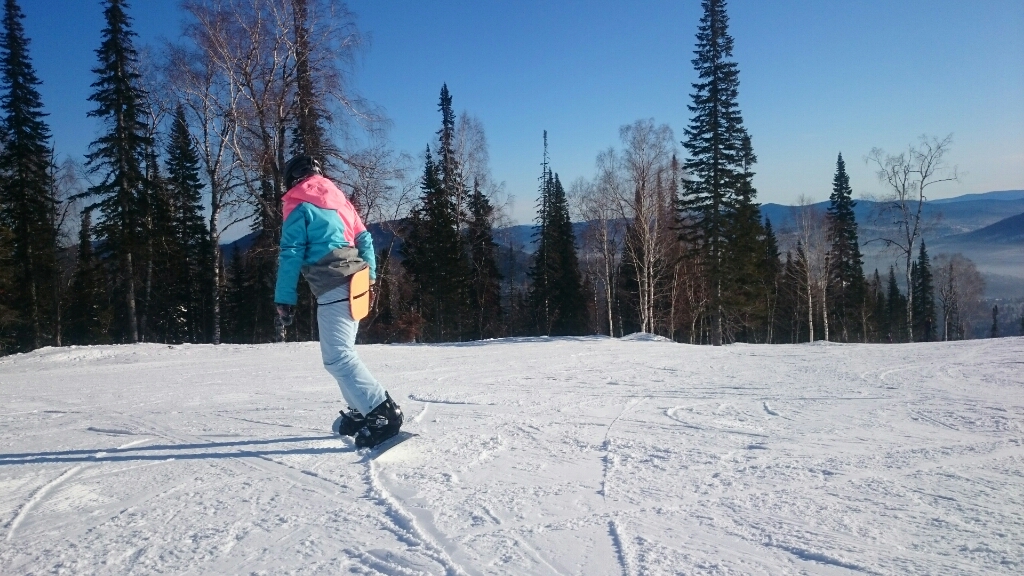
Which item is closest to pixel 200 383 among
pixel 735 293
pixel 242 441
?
pixel 242 441

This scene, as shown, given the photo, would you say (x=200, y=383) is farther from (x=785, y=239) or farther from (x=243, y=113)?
(x=785, y=239)

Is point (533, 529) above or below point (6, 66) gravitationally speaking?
below

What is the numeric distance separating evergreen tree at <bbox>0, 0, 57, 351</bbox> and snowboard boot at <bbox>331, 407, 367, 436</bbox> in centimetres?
2690

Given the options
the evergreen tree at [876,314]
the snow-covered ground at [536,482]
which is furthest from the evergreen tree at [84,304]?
the evergreen tree at [876,314]

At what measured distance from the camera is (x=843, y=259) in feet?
125

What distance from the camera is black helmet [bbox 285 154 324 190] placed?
146 inches

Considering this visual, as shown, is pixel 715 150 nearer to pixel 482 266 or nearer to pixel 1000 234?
pixel 482 266

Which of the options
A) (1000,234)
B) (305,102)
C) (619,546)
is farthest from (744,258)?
(1000,234)

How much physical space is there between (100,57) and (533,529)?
90.1 feet

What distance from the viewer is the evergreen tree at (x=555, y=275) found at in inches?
1527

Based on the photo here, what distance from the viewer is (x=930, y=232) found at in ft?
89.0

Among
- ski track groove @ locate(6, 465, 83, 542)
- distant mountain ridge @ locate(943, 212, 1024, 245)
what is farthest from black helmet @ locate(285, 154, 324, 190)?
distant mountain ridge @ locate(943, 212, 1024, 245)

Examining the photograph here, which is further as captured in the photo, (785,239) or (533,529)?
(785,239)

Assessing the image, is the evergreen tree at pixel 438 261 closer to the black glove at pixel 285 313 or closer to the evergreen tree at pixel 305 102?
the evergreen tree at pixel 305 102
